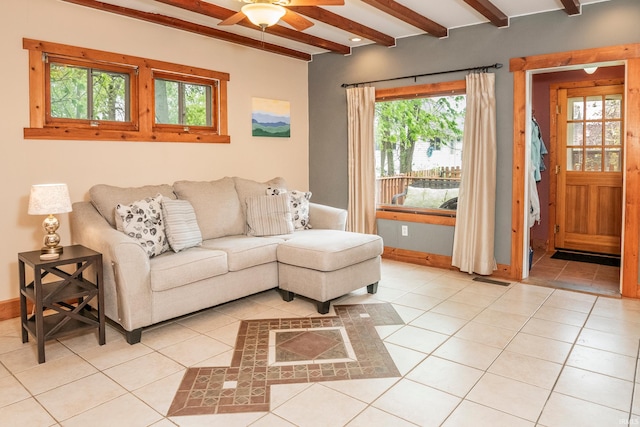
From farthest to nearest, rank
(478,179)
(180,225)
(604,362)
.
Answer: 1. (478,179)
2. (180,225)
3. (604,362)

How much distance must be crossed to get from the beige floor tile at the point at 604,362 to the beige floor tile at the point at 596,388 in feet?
0.23

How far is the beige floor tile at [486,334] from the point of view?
304cm

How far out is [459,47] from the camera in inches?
184

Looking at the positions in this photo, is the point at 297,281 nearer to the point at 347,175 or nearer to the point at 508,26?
the point at 347,175

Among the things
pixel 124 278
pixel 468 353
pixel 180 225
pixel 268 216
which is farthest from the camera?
pixel 268 216

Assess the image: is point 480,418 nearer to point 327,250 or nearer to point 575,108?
point 327,250

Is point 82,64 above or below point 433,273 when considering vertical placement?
above

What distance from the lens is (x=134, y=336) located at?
10.1ft

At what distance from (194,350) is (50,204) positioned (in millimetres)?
1339

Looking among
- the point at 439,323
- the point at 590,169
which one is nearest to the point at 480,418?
the point at 439,323

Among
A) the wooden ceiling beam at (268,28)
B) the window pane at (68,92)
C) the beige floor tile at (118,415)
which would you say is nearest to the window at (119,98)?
the window pane at (68,92)

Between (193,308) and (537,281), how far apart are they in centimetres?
328

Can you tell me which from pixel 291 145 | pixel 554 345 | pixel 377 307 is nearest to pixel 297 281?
pixel 377 307

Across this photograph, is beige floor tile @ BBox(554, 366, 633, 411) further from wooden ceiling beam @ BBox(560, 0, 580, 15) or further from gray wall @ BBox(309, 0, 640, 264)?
wooden ceiling beam @ BBox(560, 0, 580, 15)
